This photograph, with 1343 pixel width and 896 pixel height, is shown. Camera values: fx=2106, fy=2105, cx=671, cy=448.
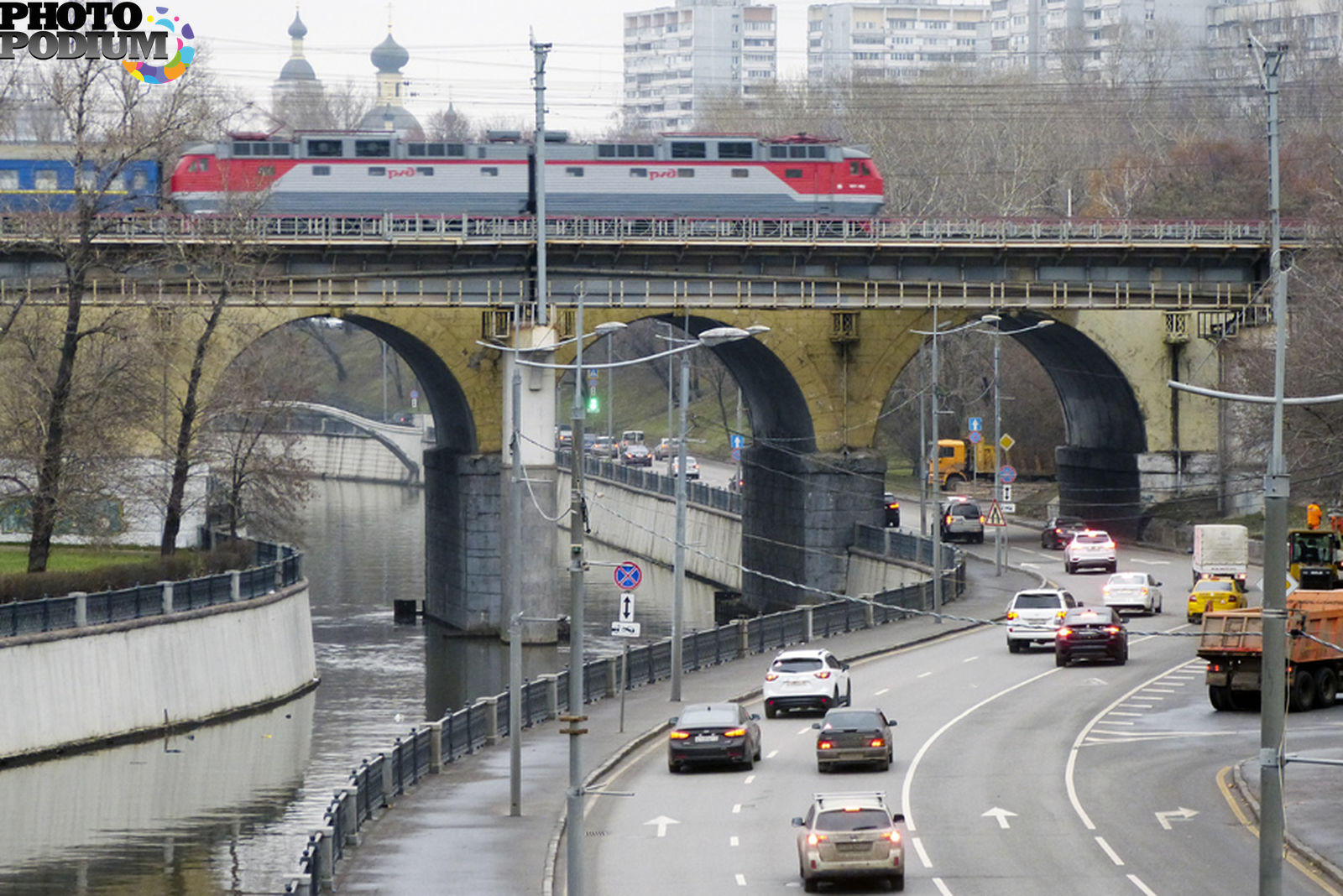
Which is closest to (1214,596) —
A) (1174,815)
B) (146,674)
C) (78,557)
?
(1174,815)

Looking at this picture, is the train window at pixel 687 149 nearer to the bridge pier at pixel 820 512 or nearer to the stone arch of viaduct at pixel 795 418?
the stone arch of viaduct at pixel 795 418

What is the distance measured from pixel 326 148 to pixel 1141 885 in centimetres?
6100

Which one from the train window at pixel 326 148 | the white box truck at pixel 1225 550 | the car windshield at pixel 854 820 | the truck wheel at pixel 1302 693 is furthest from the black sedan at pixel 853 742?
the train window at pixel 326 148

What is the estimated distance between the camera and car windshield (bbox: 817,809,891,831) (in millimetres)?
30250

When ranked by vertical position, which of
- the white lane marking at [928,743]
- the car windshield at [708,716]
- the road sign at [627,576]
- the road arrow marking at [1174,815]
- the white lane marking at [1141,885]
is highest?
the road sign at [627,576]

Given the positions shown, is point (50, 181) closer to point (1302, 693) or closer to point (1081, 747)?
point (1081, 747)

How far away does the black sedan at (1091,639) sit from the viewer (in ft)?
178

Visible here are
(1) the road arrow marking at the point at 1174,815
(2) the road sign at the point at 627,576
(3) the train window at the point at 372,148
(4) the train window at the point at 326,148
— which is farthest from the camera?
(3) the train window at the point at 372,148

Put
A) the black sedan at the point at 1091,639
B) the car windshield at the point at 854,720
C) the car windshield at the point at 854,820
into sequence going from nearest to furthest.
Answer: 1. the car windshield at the point at 854,820
2. the car windshield at the point at 854,720
3. the black sedan at the point at 1091,639

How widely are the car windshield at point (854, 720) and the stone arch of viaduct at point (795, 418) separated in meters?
33.6

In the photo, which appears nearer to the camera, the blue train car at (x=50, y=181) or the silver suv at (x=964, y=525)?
the blue train car at (x=50, y=181)

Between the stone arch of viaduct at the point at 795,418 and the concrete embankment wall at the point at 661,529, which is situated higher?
the stone arch of viaduct at the point at 795,418

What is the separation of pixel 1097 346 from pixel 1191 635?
28240 mm

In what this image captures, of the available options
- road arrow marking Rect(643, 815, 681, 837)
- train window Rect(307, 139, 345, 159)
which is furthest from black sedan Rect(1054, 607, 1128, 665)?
train window Rect(307, 139, 345, 159)
